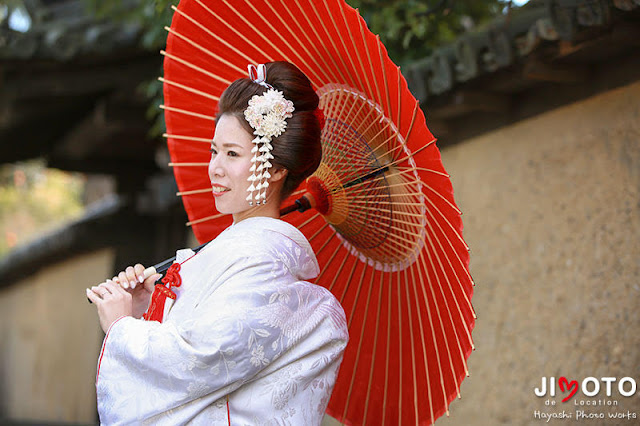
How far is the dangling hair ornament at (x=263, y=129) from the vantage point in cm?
202

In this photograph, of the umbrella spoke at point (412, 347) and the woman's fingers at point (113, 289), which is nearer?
the woman's fingers at point (113, 289)

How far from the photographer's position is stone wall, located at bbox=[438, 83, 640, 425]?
2902 mm

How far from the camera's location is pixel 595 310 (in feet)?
9.78

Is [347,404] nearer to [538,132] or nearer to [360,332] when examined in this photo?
[360,332]

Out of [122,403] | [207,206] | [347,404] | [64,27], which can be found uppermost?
[64,27]

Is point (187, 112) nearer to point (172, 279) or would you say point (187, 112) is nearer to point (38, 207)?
point (172, 279)

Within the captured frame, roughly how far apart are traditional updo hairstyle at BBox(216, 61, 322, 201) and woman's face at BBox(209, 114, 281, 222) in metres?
0.03

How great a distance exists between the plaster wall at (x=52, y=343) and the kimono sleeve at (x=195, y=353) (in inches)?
226

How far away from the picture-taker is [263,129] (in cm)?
202

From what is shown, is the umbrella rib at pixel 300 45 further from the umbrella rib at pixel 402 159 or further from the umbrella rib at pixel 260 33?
the umbrella rib at pixel 402 159

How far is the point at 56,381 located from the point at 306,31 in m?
8.59

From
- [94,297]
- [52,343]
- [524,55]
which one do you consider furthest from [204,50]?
[52,343]

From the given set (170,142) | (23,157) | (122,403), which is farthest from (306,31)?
(23,157)

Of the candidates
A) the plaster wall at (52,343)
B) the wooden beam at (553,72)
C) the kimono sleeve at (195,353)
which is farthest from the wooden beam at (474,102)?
the plaster wall at (52,343)
